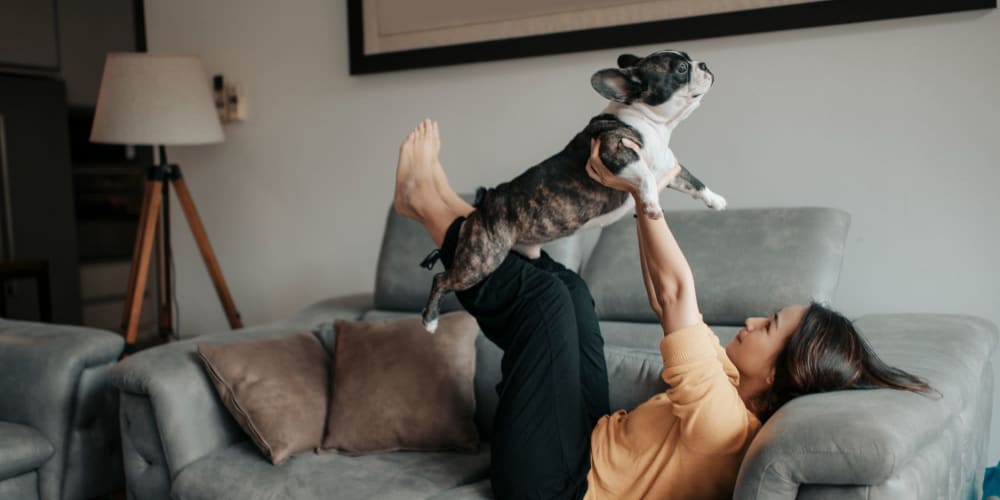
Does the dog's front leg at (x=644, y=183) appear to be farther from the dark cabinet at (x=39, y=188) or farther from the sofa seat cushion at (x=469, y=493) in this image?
the dark cabinet at (x=39, y=188)

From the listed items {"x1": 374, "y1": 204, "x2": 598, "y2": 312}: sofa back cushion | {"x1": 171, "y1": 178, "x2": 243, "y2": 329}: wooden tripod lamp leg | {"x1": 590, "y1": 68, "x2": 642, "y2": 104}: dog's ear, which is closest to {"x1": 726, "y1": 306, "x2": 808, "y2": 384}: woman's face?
{"x1": 590, "y1": 68, "x2": 642, "y2": 104}: dog's ear

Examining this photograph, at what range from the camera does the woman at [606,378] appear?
4.83 ft

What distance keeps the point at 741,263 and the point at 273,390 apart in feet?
4.07

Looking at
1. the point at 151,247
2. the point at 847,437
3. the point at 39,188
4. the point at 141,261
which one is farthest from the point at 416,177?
the point at 39,188

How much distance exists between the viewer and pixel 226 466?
2.05 metres

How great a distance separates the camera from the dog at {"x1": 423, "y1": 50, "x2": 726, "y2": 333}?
1.37 metres

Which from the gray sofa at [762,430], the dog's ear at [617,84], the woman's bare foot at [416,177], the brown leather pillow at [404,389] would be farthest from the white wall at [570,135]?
the dog's ear at [617,84]

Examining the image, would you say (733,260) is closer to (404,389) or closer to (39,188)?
(404,389)

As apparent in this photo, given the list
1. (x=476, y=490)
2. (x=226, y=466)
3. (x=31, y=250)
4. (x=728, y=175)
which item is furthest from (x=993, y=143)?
(x=31, y=250)

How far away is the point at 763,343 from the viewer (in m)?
1.59

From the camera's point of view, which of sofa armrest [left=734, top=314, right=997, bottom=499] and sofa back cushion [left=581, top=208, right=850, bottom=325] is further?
sofa back cushion [left=581, top=208, right=850, bottom=325]

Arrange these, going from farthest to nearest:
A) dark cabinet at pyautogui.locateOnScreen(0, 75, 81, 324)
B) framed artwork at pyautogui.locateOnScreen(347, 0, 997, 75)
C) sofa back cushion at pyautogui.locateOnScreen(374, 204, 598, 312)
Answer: dark cabinet at pyautogui.locateOnScreen(0, 75, 81, 324), sofa back cushion at pyautogui.locateOnScreen(374, 204, 598, 312), framed artwork at pyautogui.locateOnScreen(347, 0, 997, 75)

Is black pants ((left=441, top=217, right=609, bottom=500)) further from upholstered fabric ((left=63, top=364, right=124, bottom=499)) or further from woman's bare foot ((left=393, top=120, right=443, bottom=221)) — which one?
upholstered fabric ((left=63, top=364, right=124, bottom=499))

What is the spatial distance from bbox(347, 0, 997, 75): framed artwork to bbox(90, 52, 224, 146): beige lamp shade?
631 millimetres
